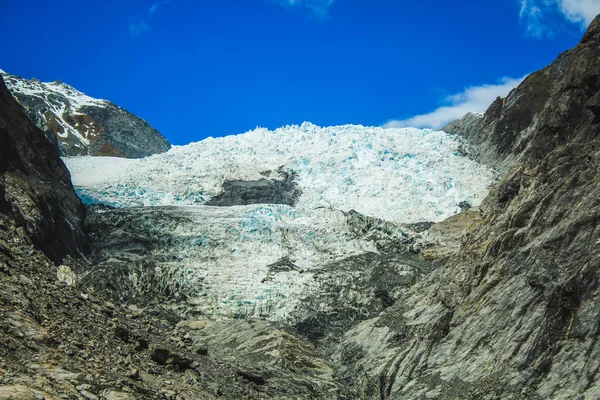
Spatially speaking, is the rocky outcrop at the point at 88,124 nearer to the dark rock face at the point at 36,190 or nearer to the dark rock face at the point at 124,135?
the dark rock face at the point at 124,135

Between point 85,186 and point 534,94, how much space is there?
41594 millimetres

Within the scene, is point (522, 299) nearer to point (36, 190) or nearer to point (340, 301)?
point (340, 301)

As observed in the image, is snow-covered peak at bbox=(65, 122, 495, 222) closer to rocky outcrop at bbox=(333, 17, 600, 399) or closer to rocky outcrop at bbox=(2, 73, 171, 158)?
rocky outcrop at bbox=(333, 17, 600, 399)

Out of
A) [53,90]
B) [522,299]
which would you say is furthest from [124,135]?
[522,299]

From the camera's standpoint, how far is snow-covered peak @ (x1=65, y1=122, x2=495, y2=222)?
49281mm

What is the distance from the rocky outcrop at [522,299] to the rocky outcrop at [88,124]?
72.3 meters

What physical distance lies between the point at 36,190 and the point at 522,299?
2305 centimetres

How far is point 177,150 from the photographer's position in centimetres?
6594

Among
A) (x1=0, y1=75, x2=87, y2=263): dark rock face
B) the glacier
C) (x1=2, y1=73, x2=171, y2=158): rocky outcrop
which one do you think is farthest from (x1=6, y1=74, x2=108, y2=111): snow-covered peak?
(x1=0, y1=75, x2=87, y2=263): dark rock face

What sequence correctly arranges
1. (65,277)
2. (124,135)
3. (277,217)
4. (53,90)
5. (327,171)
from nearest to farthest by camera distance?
(65,277), (277,217), (327,171), (124,135), (53,90)

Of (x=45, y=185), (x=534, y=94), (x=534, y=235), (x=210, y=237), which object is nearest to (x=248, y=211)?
(x=210, y=237)

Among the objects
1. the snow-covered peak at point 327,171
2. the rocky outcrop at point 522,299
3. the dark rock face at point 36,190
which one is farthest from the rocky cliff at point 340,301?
the snow-covered peak at point 327,171

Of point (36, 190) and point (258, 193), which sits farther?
point (258, 193)

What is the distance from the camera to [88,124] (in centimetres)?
10019
